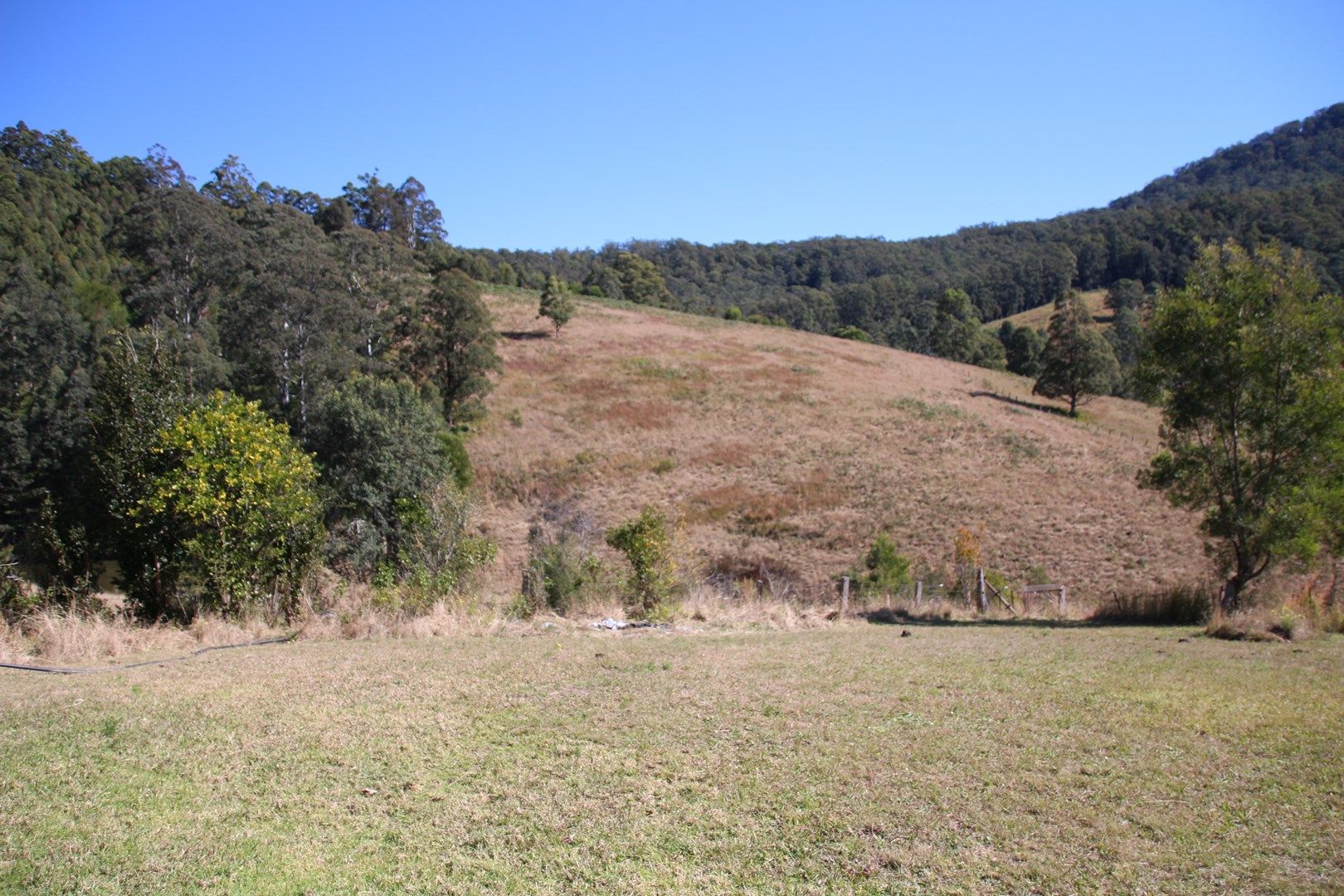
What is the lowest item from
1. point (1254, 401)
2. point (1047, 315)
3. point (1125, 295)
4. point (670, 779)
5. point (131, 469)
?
point (670, 779)

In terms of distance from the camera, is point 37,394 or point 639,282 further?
point 639,282

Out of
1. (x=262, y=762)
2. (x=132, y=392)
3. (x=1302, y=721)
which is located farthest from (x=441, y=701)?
(x=132, y=392)

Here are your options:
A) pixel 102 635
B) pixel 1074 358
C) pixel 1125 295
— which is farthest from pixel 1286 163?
pixel 102 635

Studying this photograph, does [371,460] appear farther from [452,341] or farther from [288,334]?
[452,341]

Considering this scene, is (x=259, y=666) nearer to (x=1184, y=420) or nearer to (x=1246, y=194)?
(x=1184, y=420)

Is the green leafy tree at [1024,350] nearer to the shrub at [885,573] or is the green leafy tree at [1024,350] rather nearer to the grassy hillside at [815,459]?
the grassy hillside at [815,459]

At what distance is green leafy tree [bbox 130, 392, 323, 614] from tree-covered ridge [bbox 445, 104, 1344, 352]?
6688 centimetres

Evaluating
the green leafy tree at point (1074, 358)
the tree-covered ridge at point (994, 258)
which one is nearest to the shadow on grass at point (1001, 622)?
the green leafy tree at point (1074, 358)

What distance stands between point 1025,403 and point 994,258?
425 feet

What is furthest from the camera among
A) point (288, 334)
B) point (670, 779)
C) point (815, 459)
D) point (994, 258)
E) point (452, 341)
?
point (994, 258)

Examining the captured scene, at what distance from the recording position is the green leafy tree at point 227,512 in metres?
12.9

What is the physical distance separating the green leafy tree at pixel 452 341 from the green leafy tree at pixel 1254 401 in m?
34.8

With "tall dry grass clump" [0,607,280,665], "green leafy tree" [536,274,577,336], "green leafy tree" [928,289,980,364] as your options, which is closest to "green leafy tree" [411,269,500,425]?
"green leafy tree" [536,274,577,336]

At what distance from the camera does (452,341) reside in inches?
1732
